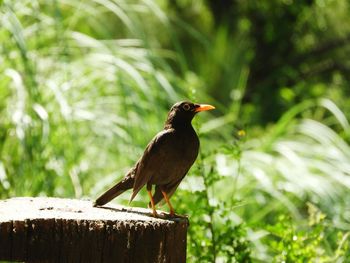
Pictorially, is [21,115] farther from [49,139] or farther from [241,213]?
[241,213]

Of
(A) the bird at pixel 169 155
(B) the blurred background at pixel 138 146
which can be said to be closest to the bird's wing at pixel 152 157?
(A) the bird at pixel 169 155

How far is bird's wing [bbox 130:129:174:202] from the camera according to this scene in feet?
10.1

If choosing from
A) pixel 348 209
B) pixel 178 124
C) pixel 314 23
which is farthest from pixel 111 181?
pixel 314 23

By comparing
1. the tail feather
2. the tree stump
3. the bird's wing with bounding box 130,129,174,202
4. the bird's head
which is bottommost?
the tree stump

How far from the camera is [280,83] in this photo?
938 cm

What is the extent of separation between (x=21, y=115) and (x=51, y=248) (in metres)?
1.73

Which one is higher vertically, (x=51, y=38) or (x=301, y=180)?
(x=51, y=38)

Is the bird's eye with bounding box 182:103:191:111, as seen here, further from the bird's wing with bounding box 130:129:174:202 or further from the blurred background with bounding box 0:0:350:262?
the blurred background with bounding box 0:0:350:262

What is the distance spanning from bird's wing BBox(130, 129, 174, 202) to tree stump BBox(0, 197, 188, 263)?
178 mm

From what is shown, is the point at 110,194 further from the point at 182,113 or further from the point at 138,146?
the point at 138,146

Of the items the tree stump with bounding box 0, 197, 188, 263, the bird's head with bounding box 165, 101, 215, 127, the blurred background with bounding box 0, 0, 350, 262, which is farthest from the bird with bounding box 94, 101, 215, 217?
the blurred background with bounding box 0, 0, 350, 262

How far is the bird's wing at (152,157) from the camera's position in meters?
3.07

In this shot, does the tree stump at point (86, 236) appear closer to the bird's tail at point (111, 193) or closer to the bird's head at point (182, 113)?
the bird's tail at point (111, 193)

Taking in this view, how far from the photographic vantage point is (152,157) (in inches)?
121
